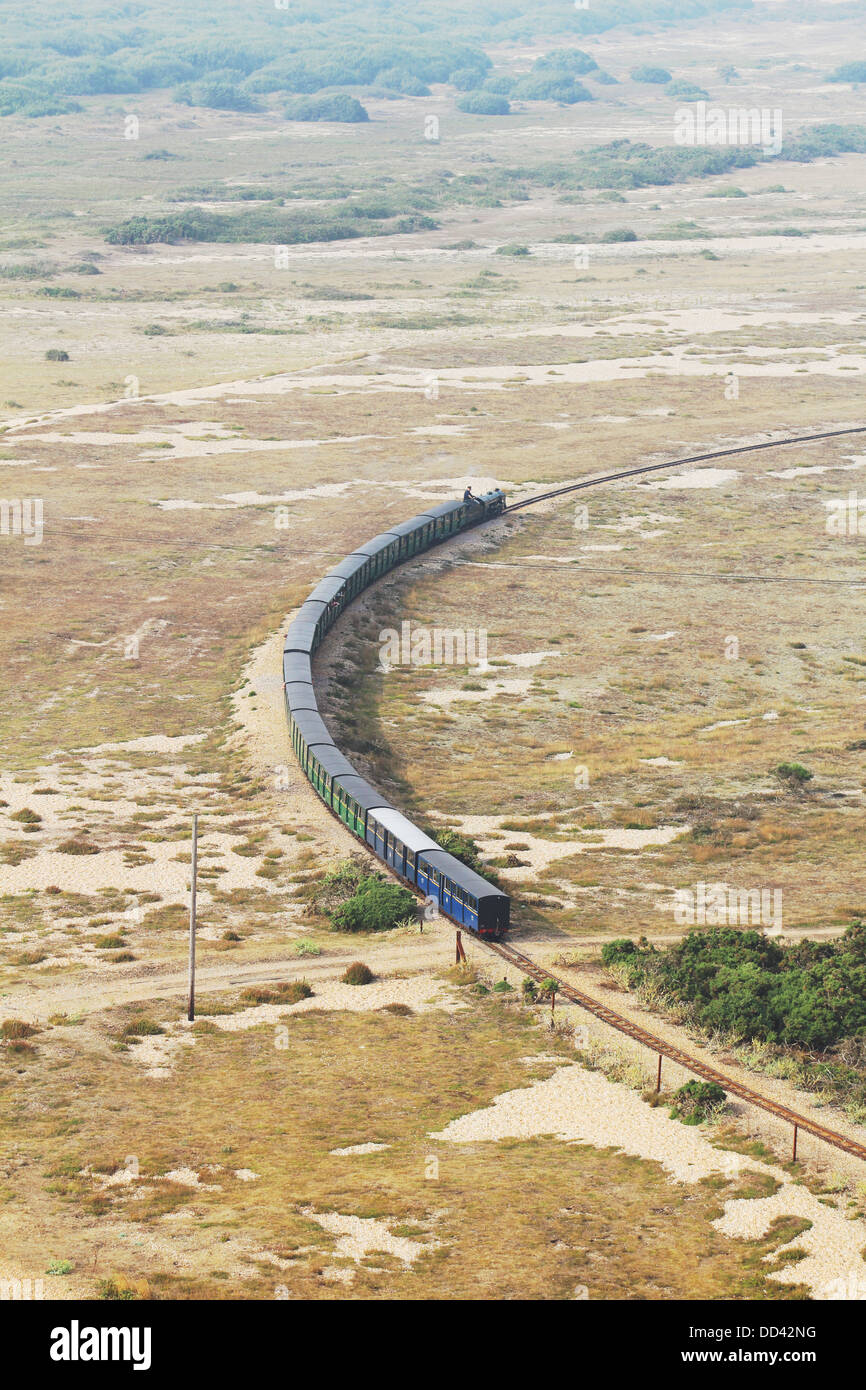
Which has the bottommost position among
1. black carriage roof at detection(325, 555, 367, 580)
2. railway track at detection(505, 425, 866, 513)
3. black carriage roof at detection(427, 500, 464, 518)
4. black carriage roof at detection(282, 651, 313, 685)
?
black carriage roof at detection(282, 651, 313, 685)

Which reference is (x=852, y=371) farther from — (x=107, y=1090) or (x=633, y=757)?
(x=107, y=1090)

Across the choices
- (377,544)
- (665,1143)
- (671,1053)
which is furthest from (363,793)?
(377,544)

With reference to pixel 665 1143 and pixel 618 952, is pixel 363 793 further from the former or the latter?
pixel 665 1143

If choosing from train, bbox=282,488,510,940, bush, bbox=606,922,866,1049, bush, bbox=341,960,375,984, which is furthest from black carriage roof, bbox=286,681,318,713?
bush, bbox=606,922,866,1049

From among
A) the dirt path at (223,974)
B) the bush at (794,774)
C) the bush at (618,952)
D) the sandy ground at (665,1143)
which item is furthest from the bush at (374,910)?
the bush at (794,774)

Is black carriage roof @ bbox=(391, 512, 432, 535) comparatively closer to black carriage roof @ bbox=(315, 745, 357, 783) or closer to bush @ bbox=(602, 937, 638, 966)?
black carriage roof @ bbox=(315, 745, 357, 783)
